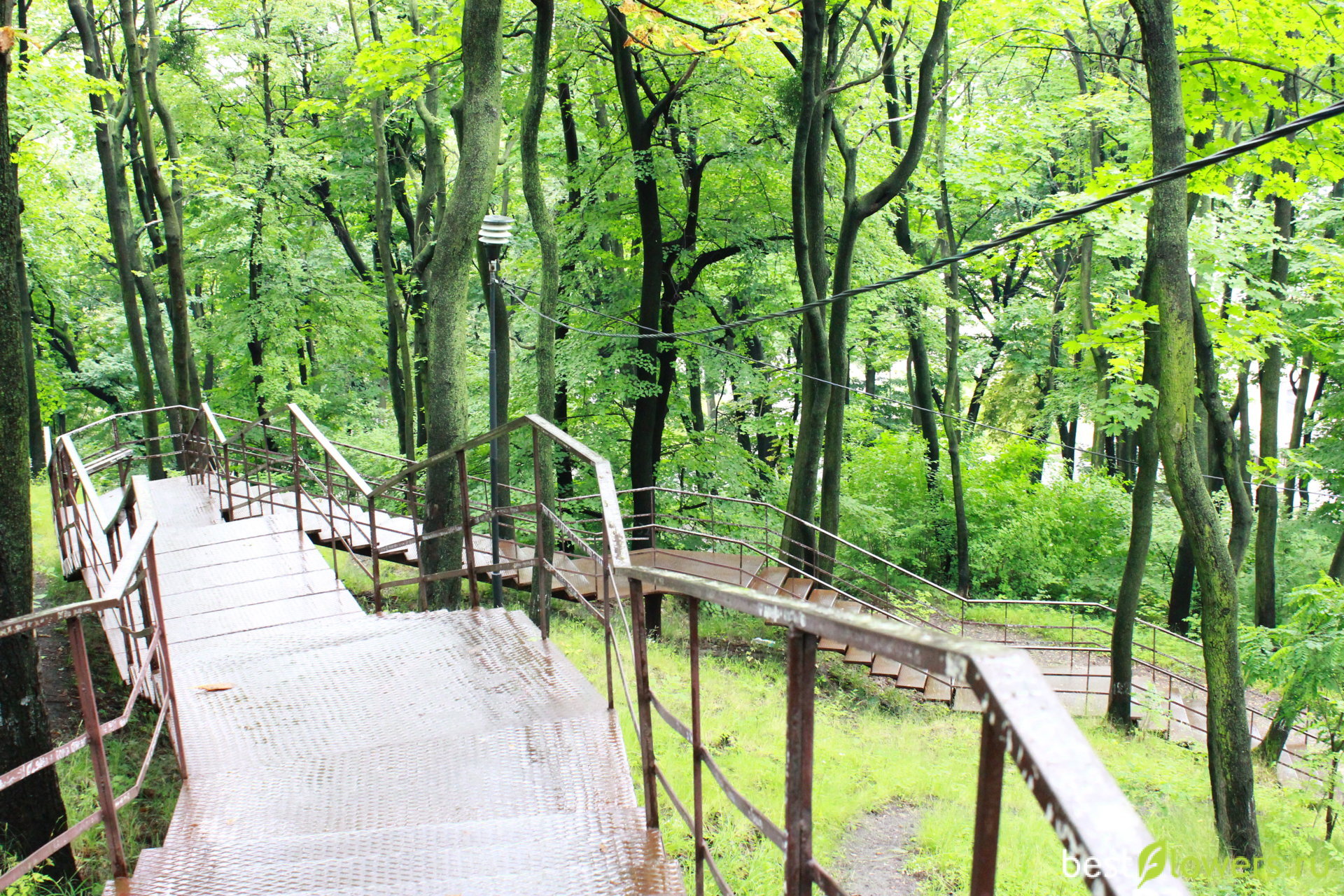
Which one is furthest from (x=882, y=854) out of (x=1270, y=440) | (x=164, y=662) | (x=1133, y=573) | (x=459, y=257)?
(x=1270, y=440)

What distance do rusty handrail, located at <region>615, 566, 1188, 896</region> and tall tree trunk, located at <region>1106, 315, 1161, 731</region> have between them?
9.55 m

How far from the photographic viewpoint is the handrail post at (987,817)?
1.18 m

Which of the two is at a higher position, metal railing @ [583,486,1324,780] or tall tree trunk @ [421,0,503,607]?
tall tree trunk @ [421,0,503,607]

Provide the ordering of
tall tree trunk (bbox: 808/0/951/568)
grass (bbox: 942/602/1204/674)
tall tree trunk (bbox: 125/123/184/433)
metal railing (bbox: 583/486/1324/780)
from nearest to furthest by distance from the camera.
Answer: tall tree trunk (bbox: 808/0/951/568)
metal railing (bbox: 583/486/1324/780)
tall tree trunk (bbox: 125/123/184/433)
grass (bbox: 942/602/1204/674)

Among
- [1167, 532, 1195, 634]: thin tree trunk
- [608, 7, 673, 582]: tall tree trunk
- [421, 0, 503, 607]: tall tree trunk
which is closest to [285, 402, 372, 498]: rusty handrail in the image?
[421, 0, 503, 607]: tall tree trunk

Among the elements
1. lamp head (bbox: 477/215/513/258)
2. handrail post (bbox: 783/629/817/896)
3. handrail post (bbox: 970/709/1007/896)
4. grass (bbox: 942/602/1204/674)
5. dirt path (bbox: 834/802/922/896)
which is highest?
lamp head (bbox: 477/215/513/258)

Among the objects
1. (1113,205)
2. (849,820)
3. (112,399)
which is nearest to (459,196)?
(849,820)

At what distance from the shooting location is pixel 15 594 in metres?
4.54

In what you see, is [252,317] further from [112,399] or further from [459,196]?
[459,196]

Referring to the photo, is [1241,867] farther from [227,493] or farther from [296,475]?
[227,493]

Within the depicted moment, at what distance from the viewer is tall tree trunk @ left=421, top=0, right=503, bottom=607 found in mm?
7645

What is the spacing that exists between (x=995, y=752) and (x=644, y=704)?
84.0 inches

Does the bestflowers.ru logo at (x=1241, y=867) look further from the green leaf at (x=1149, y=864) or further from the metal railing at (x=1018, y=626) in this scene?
the metal railing at (x=1018, y=626)

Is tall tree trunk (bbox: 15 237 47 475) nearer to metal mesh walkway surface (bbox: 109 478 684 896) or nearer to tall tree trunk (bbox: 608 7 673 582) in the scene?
tall tree trunk (bbox: 608 7 673 582)
